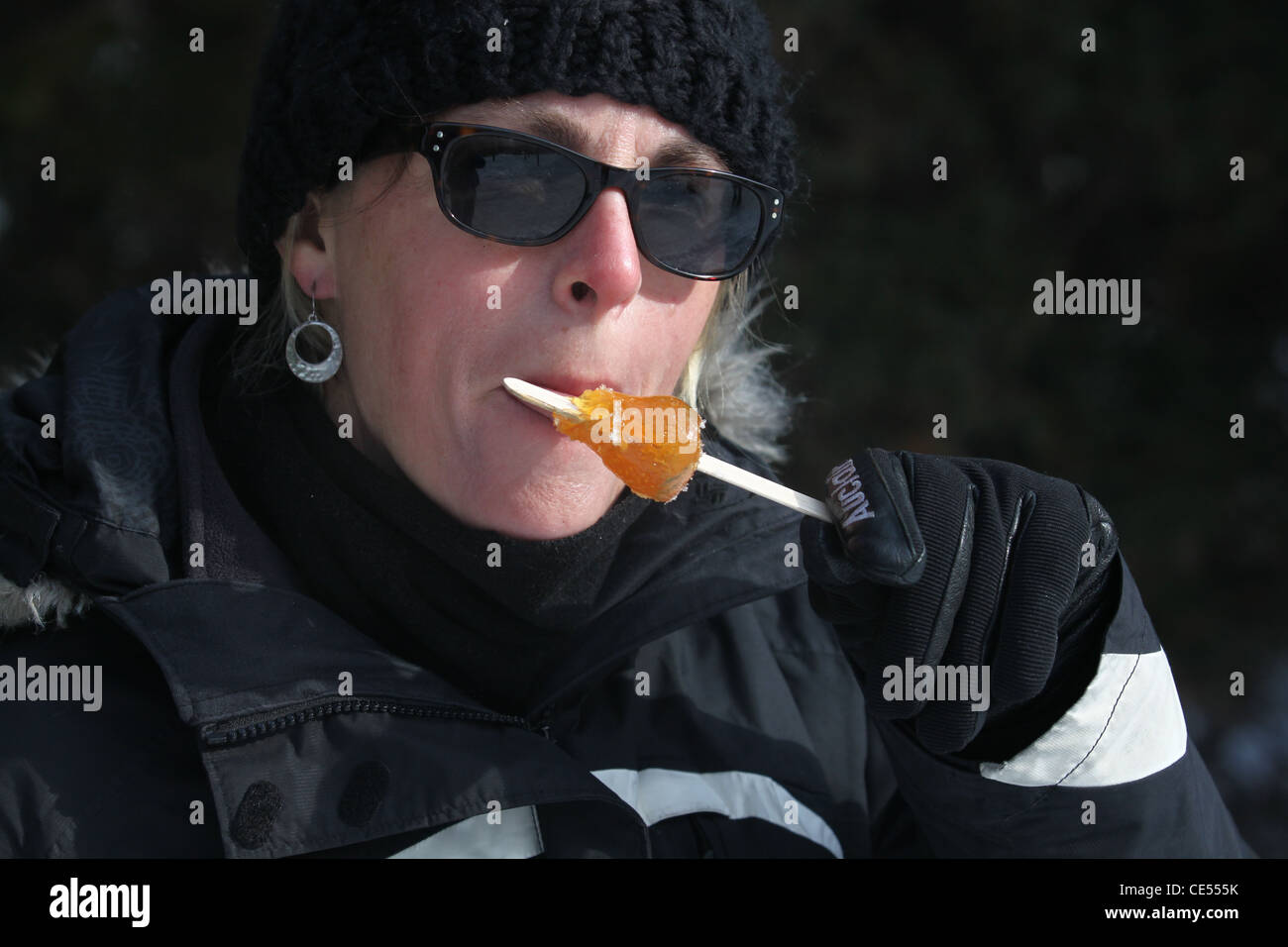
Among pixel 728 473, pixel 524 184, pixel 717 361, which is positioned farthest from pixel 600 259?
pixel 717 361

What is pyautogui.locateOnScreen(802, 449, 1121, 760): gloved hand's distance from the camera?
168cm

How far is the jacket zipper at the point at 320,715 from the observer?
1.64 meters

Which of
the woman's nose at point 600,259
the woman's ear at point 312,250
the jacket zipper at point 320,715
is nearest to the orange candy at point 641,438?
A: the woman's nose at point 600,259

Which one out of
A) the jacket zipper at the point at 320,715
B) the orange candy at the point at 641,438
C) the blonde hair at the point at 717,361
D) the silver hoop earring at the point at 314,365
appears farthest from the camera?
the blonde hair at the point at 717,361

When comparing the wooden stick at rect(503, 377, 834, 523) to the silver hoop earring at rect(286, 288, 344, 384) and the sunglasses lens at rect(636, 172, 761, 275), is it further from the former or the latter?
the silver hoop earring at rect(286, 288, 344, 384)

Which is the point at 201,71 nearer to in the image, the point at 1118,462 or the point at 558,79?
the point at 558,79

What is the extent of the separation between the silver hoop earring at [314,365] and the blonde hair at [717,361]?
0.08m

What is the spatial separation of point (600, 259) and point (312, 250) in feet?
2.01

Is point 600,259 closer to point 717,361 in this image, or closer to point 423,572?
point 423,572

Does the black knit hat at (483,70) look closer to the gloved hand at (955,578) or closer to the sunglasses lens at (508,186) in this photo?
the sunglasses lens at (508,186)

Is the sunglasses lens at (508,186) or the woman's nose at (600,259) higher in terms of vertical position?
the sunglasses lens at (508,186)

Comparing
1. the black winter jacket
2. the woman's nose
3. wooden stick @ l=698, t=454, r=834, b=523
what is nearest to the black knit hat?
the woman's nose

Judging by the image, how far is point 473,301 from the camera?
1.82 m
